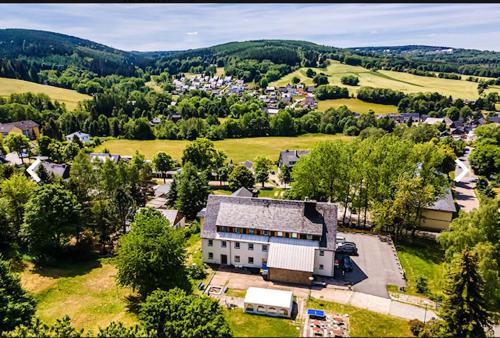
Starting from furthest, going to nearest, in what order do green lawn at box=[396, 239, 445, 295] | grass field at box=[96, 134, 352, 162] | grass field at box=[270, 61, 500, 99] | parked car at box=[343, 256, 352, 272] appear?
grass field at box=[270, 61, 500, 99] < grass field at box=[96, 134, 352, 162] < parked car at box=[343, 256, 352, 272] < green lawn at box=[396, 239, 445, 295]

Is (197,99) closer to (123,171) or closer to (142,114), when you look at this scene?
(142,114)

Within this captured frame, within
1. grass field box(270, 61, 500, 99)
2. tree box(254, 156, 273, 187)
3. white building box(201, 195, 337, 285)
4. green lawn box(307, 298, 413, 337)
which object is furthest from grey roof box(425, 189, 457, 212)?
grass field box(270, 61, 500, 99)

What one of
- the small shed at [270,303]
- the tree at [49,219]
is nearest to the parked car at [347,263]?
the small shed at [270,303]

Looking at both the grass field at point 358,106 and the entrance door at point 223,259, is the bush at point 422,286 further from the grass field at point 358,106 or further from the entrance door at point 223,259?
the grass field at point 358,106

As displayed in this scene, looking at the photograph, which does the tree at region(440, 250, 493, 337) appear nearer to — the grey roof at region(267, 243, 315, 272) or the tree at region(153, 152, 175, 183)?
the grey roof at region(267, 243, 315, 272)

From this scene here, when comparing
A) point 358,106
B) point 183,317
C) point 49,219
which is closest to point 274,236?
point 183,317

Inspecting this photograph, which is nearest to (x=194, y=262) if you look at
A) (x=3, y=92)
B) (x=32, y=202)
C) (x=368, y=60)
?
(x=32, y=202)
